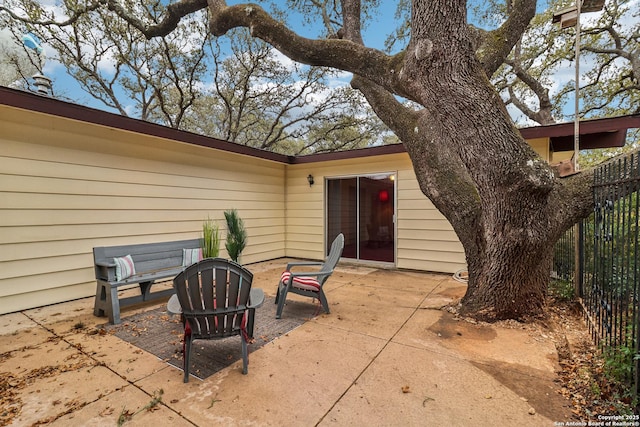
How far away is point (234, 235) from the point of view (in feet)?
19.2

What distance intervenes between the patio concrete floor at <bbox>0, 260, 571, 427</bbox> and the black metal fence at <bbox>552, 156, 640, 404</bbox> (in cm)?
42

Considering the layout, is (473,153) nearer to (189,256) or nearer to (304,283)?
(304,283)

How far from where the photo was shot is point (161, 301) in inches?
153

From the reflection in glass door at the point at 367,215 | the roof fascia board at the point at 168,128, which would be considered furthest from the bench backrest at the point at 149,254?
the reflection in glass door at the point at 367,215

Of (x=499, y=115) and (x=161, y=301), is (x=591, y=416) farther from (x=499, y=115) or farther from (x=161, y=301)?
(x=161, y=301)

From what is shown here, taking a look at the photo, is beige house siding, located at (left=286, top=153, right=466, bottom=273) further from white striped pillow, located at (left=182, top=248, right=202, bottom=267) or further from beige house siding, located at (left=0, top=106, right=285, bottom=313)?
white striped pillow, located at (left=182, top=248, right=202, bottom=267)

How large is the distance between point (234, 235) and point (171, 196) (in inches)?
55.6

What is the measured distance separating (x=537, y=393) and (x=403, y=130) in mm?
2931

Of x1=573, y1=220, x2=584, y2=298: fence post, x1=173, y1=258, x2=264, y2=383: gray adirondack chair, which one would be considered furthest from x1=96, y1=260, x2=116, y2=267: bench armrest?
x1=573, y1=220, x2=584, y2=298: fence post

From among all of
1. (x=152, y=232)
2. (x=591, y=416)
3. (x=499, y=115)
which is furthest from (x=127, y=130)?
(x=591, y=416)

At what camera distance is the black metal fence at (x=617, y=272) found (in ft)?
5.65

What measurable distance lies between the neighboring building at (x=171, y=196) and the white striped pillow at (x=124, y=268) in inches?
48.3

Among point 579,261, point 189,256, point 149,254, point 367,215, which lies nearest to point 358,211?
point 367,215

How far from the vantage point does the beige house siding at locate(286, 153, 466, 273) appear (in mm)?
5547
